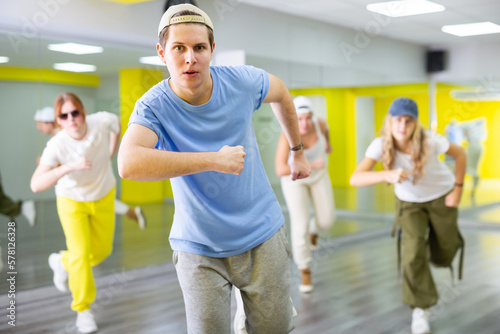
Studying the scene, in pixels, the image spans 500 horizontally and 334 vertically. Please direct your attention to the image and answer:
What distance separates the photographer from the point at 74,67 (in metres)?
5.17

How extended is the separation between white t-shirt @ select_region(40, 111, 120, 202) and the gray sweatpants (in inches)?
85.8

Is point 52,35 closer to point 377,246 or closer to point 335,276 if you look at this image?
point 335,276

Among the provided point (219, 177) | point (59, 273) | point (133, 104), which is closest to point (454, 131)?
point (133, 104)

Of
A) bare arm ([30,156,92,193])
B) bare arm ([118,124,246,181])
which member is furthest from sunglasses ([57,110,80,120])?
bare arm ([118,124,246,181])

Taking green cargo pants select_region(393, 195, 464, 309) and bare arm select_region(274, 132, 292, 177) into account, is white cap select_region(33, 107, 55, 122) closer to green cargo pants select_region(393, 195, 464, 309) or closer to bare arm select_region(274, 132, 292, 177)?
bare arm select_region(274, 132, 292, 177)

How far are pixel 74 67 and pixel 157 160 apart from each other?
379 centimetres

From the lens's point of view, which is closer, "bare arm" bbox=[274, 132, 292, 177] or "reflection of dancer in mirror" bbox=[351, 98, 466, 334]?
"reflection of dancer in mirror" bbox=[351, 98, 466, 334]

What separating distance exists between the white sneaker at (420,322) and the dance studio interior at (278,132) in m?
0.10

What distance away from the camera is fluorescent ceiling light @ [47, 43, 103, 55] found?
508 centimetres

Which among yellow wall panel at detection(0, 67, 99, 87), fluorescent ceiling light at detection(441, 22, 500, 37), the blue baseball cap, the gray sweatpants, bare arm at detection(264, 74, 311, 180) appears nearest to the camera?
the gray sweatpants

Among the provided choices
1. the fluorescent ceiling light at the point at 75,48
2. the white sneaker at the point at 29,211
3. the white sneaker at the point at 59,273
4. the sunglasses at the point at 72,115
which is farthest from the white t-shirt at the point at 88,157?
the fluorescent ceiling light at the point at 75,48

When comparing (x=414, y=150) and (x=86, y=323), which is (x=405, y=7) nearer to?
(x=414, y=150)

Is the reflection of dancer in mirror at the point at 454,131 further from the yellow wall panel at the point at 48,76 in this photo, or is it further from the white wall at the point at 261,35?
the yellow wall panel at the point at 48,76

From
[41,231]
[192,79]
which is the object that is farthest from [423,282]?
[41,231]
